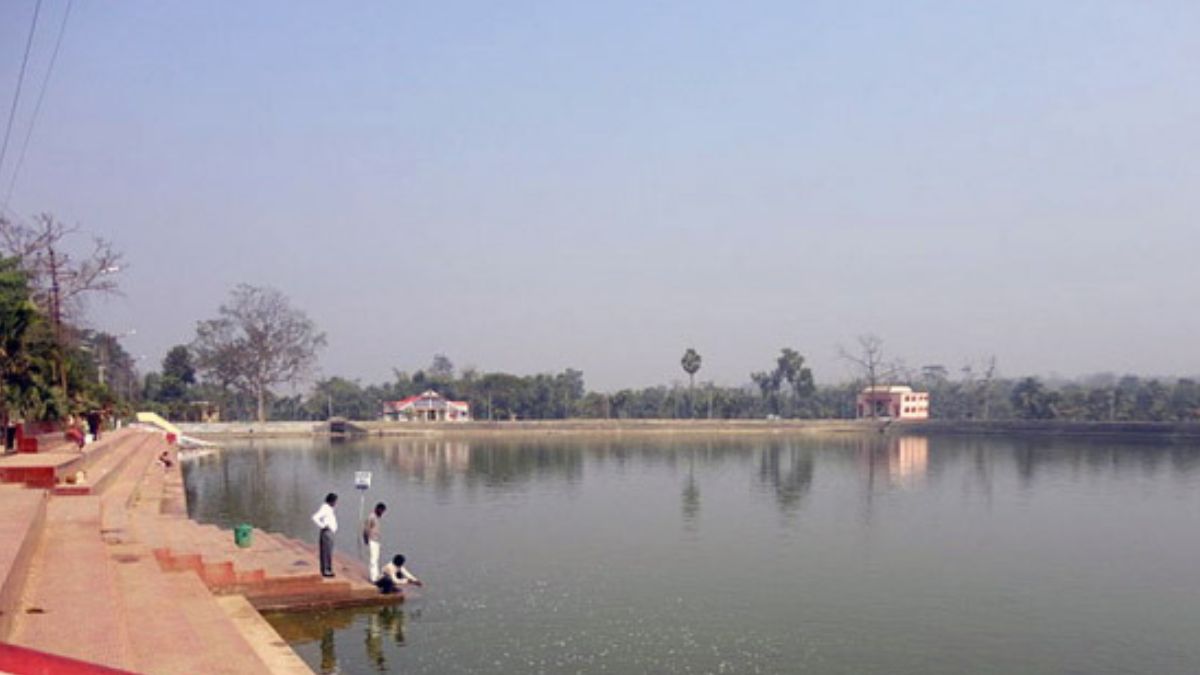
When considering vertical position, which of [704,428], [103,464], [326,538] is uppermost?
[103,464]

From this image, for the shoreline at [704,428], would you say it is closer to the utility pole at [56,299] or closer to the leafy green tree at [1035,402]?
the leafy green tree at [1035,402]

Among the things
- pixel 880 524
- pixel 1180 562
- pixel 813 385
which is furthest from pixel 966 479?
pixel 813 385

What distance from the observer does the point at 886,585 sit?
66.9ft

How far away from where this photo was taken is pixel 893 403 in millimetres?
112750

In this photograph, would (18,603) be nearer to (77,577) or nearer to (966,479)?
(77,577)

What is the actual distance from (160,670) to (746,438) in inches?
3187

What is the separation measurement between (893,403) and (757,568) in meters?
95.0

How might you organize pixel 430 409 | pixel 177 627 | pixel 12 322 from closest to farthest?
pixel 177 627 → pixel 12 322 → pixel 430 409

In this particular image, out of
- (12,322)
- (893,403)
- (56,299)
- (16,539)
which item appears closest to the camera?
(16,539)

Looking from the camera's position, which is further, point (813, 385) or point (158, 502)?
point (813, 385)

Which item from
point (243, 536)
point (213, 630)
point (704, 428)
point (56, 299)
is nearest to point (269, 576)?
point (243, 536)

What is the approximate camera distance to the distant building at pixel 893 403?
11169 centimetres

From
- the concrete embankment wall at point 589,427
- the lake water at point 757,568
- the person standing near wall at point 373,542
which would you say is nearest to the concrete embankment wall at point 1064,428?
the concrete embankment wall at point 589,427

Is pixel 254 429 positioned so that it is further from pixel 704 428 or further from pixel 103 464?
pixel 103 464
